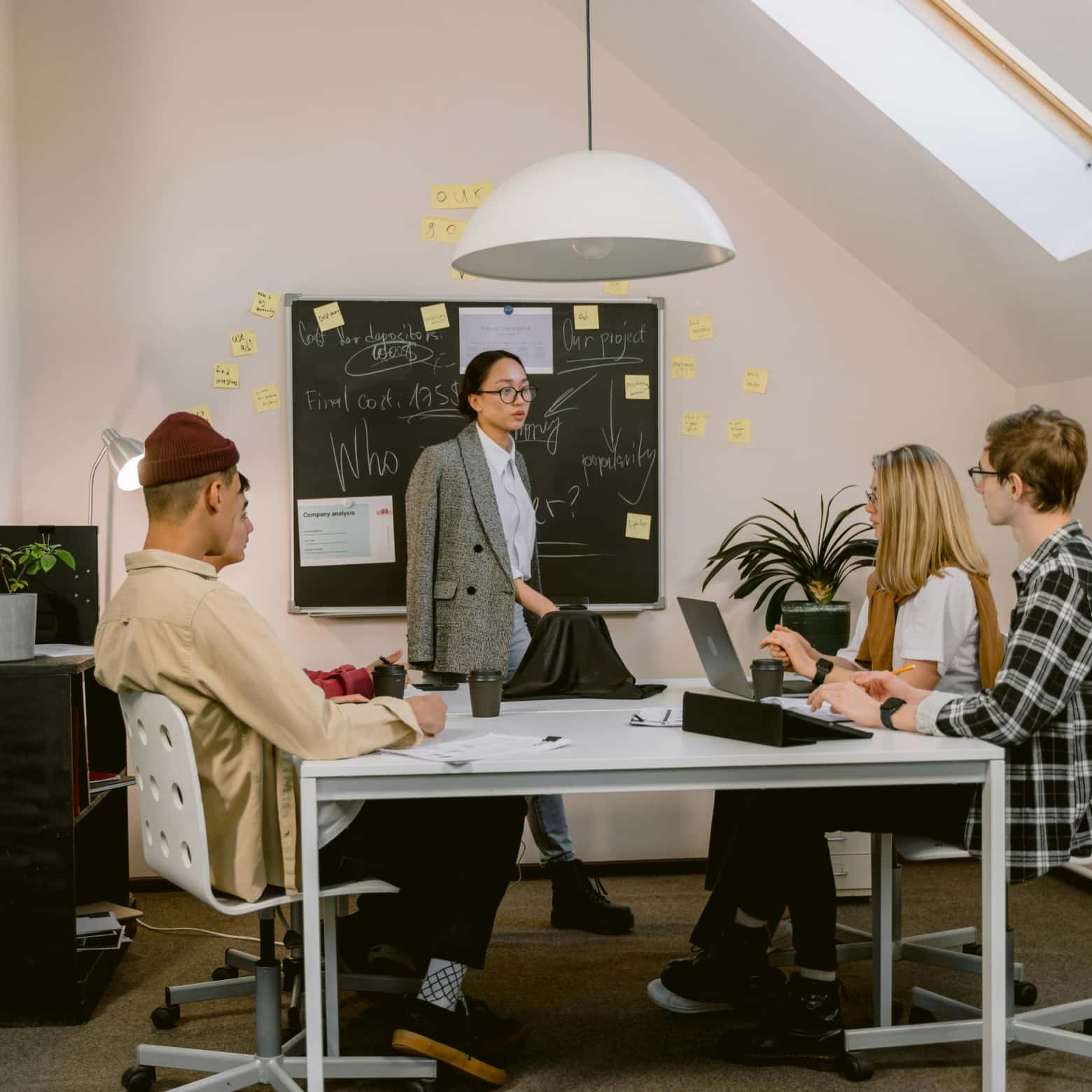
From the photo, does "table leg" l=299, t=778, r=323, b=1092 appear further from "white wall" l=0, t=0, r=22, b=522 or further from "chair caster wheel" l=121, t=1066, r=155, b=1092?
"white wall" l=0, t=0, r=22, b=522

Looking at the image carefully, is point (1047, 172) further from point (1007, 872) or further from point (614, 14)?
point (1007, 872)

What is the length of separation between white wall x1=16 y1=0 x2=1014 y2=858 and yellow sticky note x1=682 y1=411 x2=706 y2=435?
0.04 m

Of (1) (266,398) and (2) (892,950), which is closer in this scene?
(2) (892,950)

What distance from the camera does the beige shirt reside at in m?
2.09

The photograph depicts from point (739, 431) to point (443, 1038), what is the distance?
2.47m

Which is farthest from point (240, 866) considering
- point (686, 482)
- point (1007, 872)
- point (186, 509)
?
point (686, 482)

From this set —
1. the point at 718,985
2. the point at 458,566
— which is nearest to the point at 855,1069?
the point at 718,985

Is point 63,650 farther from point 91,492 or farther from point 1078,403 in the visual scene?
point 1078,403

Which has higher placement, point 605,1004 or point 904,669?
point 904,669

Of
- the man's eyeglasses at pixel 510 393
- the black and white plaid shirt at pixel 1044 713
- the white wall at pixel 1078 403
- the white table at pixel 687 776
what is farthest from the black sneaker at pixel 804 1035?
the white wall at pixel 1078 403

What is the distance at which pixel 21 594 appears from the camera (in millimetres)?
3045

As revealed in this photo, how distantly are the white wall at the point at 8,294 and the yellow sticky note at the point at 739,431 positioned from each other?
237 centimetres

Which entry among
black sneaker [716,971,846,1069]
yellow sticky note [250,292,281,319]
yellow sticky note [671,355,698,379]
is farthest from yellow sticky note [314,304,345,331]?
black sneaker [716,971,846,1069]

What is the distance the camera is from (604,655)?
2896 millimetres
